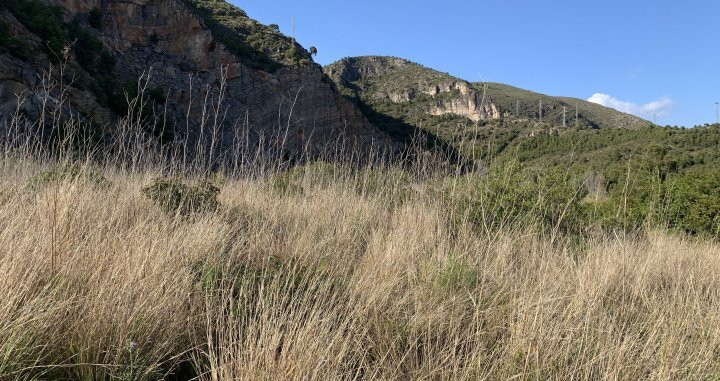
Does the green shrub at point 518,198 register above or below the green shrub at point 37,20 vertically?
below

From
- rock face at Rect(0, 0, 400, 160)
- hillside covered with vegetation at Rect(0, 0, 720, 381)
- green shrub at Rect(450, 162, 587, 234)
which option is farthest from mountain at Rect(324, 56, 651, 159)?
hillside covered with vegetation at Rect(0, 0, 720, 381)

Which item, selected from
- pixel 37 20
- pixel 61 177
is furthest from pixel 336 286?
pixel 37 20

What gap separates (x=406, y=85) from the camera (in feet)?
167

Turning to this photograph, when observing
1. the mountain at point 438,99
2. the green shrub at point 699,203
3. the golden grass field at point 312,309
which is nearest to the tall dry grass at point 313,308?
the golden grass field at point 312,309

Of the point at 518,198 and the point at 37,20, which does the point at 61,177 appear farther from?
the point at 37,20

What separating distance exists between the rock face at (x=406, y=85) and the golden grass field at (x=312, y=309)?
40.0 metres

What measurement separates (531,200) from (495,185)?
34 centimetres

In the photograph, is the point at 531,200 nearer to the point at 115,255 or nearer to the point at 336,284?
the point at 336,284

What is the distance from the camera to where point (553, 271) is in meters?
2.17

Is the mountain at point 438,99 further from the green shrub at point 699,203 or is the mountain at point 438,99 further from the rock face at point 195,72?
the green shrub at point 699,203

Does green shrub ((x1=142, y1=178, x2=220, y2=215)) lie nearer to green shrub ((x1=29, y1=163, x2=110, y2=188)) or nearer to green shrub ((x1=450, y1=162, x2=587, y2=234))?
green shrub ((x1=29, y1=163, x2=110, y2=188))

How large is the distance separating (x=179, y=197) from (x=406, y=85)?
165 ft

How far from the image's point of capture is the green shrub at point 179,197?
2814mm

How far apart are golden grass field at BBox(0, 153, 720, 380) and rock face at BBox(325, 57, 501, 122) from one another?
40001mm
